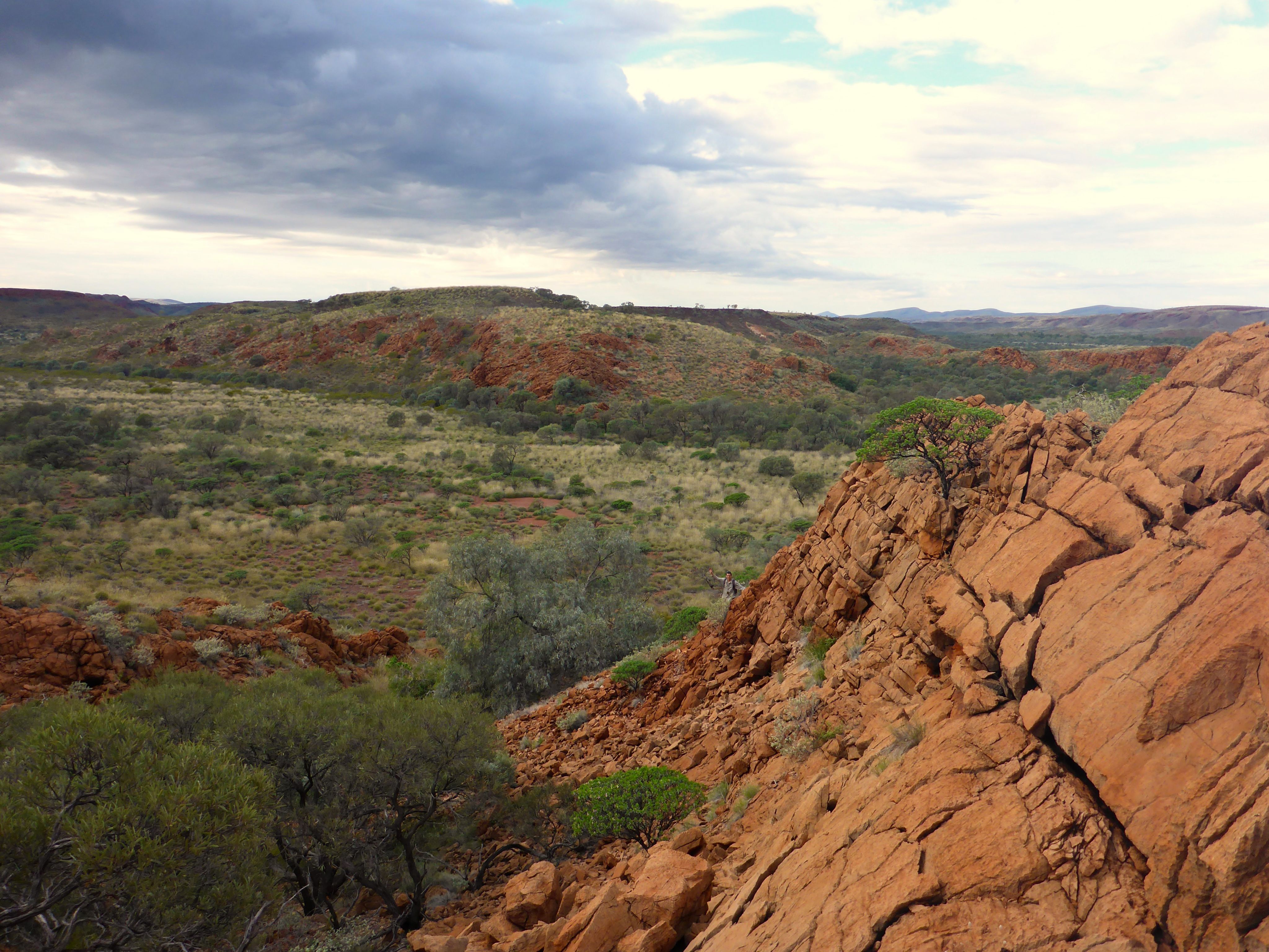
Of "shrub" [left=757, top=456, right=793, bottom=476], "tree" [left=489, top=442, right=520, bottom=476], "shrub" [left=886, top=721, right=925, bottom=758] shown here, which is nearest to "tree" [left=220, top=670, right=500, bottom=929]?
"shrub" [left=886, top=721, right=925, bottom=758]

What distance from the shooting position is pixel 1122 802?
15.3 ft

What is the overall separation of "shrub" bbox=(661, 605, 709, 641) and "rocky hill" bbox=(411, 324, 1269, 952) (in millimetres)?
7315

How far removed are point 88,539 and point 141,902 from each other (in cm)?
2592

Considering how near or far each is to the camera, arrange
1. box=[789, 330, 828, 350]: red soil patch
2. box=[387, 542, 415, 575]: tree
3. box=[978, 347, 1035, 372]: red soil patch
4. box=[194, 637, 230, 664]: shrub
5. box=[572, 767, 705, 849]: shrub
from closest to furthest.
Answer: box=[572, 767, 705, 849]: shrub, box=[194, 637, 230, 664]: shrub, box=[387, 542, 415, 575]: tree, box=[978, 347, 1035, 372]: red soil patch, box=[789, 330, 828, 350]: red soil patch

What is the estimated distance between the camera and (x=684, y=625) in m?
18.3

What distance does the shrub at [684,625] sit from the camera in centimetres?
1798

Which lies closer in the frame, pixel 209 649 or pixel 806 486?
pixel 209 649

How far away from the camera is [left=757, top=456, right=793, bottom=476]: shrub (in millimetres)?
43406

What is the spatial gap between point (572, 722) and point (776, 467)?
32.0 m

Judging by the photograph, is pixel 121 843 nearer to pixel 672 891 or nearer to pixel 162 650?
pixel 672 891

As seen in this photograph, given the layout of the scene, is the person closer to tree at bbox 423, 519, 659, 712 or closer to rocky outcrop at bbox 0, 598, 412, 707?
tree at bbox 423, 519, 659, 712

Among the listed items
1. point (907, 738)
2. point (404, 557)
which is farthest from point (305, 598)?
point (907, 738)

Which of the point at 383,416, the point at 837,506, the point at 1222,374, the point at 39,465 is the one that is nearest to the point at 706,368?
the point at 383,416

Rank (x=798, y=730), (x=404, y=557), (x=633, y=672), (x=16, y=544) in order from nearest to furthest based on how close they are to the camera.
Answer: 1. (x=798, y=730)
2. (x=633, y=672)
3. (x=16, y=544)
4. (x=404, y=557)
